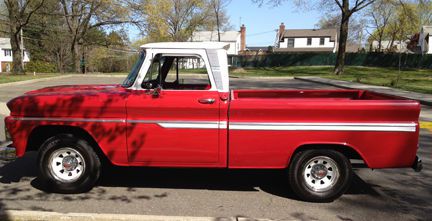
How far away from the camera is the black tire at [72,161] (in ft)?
16.4

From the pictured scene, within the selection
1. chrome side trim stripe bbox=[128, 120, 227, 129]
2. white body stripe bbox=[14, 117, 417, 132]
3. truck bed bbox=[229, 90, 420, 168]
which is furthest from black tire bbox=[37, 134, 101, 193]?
truck bed bbox=[229, 90, 420, 168]

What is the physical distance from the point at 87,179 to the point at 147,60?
1.63m

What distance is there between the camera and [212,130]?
190 inches

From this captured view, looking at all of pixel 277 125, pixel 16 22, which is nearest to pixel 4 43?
pixel 16 22

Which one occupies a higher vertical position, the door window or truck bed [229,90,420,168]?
the door window

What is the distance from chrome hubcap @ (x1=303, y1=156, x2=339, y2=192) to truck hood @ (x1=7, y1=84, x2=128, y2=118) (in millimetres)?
2309

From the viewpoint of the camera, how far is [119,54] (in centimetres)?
5869

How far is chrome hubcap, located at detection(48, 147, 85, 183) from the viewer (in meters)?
5.05

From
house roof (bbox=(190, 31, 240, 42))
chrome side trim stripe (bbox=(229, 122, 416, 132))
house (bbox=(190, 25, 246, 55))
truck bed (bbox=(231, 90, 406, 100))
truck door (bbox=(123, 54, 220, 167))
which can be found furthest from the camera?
house (bbox=(190, 25, 246, 55))

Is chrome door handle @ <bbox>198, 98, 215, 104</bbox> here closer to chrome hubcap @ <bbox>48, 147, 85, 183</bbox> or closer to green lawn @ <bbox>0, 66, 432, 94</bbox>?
chrome hubcap @ <bbox>48, 147, 85, 183</bbox>

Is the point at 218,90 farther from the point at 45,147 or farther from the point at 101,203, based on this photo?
the point at 45,147

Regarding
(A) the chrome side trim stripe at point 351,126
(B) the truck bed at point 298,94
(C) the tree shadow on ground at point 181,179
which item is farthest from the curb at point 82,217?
(B) the truck bed at point 298,94

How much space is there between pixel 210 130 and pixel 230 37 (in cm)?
8358

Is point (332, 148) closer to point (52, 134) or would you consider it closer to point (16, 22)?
point (52, 134)
